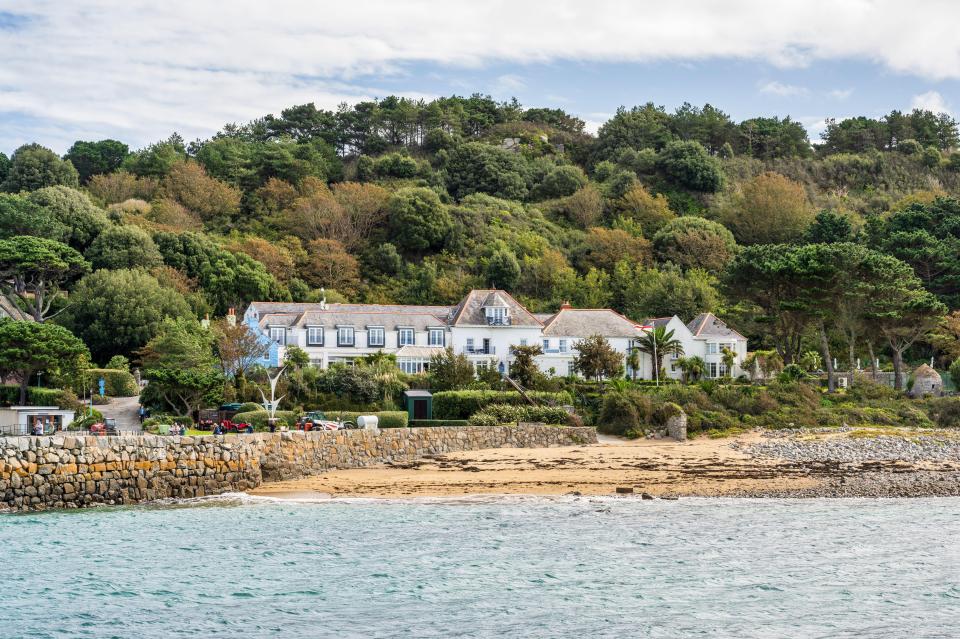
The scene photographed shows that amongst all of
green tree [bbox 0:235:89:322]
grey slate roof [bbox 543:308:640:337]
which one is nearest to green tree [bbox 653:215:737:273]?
grey slate roof [bbox 543:308:640:337]

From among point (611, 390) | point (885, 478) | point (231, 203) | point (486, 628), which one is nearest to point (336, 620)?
point (486, 628)

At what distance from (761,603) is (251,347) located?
34300 millimetres

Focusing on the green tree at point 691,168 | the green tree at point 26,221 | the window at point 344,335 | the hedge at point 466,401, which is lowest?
the hedge at point 466,401

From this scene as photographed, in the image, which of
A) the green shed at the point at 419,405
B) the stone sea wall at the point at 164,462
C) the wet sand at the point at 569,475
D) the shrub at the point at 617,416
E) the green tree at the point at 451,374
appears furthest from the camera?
the green tree at the point at 451,374

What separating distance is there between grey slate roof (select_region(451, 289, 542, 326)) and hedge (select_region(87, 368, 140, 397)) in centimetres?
1798

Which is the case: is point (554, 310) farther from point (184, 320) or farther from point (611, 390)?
point (184, 320)

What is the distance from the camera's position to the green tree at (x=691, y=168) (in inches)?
3718

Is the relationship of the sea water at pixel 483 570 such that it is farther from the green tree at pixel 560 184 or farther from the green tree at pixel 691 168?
the green tree at pixel 691 168

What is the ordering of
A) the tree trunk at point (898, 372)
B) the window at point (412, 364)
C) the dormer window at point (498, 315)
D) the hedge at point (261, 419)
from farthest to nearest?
1. the dormer window at point (498, 315)
2. the window at point (412, 364)
3. the tree trunk at point (898, 372)
4. the hedge at point (261, 419)

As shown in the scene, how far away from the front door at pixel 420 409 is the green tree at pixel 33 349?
48.9 ft

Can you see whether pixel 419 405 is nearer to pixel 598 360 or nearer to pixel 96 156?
pixel 598 360

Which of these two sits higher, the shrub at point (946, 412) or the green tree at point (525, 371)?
the green tree at point (525, 371)

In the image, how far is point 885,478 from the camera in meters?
32.8

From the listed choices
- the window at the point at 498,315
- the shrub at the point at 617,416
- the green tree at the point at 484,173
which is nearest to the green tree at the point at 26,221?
the window at the point at 498,315
